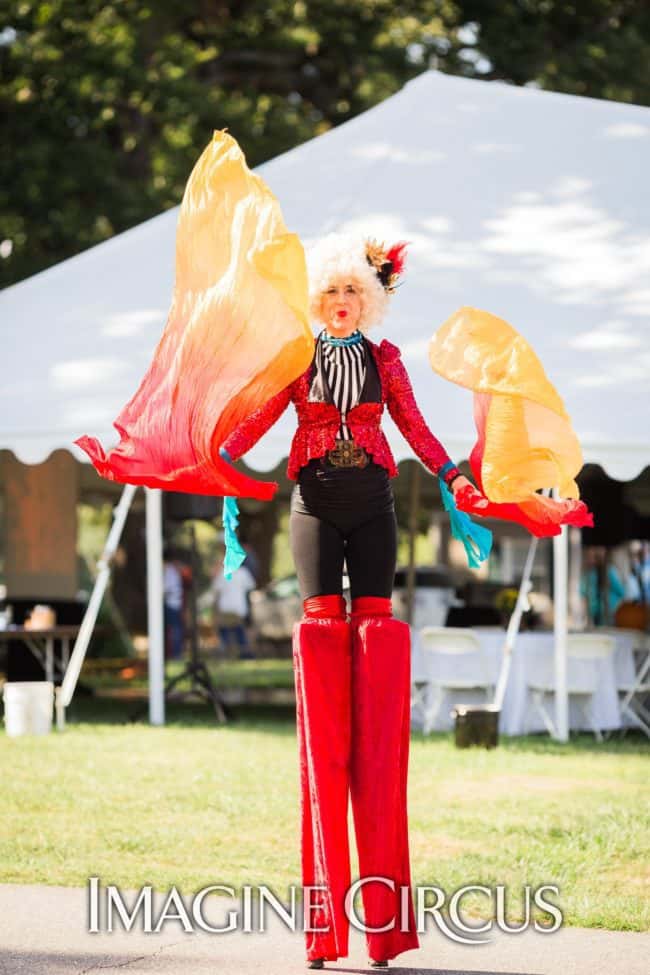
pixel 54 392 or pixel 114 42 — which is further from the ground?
pixel 114 42

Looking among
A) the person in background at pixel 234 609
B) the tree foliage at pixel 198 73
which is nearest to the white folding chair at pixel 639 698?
the person in background at pixel 234 609

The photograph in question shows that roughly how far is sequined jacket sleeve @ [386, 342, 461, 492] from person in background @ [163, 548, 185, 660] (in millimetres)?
15662

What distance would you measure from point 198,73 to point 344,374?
737 inches

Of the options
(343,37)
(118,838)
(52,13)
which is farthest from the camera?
(343,37)

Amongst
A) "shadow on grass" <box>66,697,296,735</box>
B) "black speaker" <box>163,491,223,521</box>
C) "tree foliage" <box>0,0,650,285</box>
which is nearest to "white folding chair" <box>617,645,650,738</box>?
"shadow on grass" <box>66,697,296,735</box>

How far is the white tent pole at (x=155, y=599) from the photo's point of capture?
36.8 ft

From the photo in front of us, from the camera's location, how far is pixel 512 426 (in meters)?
4.55

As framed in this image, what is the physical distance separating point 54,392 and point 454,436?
9.59 feet

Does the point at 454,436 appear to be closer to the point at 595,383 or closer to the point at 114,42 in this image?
the point at 595,383

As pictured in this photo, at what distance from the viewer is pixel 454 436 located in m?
10.2

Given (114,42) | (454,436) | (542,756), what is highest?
(114,42)

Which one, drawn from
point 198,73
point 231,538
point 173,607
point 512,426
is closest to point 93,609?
point 231,538

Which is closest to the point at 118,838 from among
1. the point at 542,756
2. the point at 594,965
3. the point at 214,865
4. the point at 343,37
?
the point at 214,865

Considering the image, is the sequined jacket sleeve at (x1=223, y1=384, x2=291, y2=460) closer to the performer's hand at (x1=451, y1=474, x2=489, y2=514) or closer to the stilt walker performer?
the stilt walker performer
